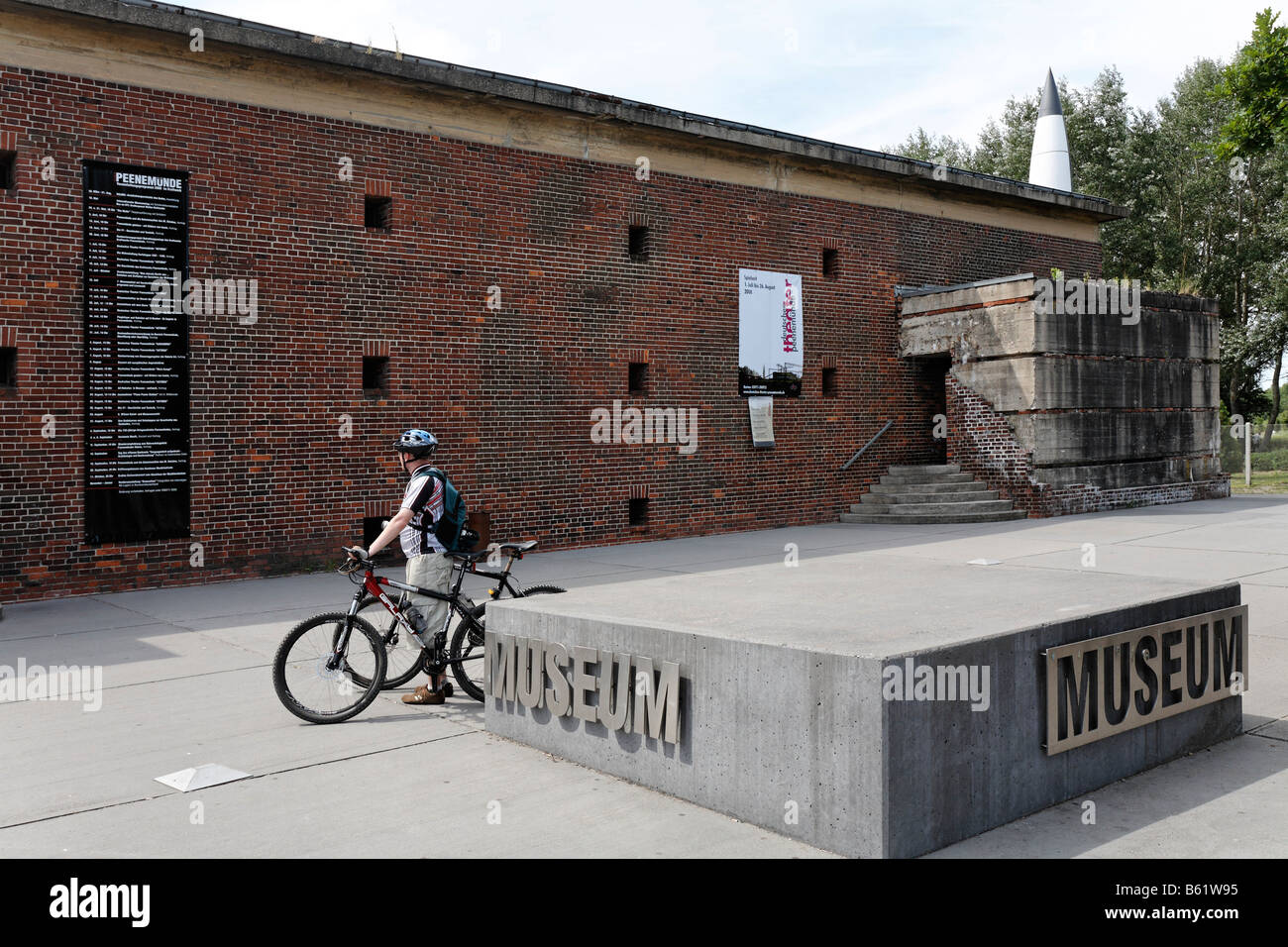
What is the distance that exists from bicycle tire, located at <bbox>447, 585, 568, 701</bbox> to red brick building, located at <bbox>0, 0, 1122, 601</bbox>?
6.95 meters

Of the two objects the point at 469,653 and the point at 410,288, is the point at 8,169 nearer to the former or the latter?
the point at 410,288

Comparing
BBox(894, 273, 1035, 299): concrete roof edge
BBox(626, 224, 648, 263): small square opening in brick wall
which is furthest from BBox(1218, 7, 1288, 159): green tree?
BBox(626, 224, 648, 263): small square opening in brick wall

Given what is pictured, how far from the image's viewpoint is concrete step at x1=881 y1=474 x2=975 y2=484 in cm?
2038

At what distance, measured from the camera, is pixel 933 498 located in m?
19.9

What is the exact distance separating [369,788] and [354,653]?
1.57 m

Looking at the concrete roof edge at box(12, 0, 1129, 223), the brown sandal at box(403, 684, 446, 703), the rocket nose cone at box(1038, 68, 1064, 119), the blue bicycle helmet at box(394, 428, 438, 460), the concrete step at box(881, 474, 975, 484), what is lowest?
the brown sandal at box(403, 684, 446, 703)

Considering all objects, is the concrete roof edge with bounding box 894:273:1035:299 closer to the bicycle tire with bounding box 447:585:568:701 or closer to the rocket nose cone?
the rocket nose cone

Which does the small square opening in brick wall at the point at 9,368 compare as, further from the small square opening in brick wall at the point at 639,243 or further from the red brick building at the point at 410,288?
the small square opening in brick wall at the point at 639,243

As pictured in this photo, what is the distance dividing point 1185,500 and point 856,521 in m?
7.37

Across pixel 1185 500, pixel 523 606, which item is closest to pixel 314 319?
pixel 523 606

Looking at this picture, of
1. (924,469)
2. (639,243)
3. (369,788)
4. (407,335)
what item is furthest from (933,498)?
(369,788)

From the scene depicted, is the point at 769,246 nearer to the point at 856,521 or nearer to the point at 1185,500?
the point at 856,521

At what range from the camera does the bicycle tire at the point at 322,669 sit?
6.49 meters

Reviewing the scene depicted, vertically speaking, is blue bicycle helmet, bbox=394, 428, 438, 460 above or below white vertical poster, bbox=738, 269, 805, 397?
below
